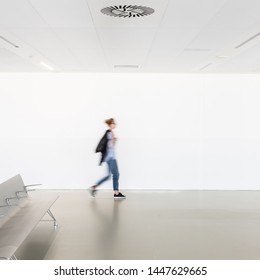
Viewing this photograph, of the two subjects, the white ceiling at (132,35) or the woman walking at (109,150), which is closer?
the white ceiling at (132,35)

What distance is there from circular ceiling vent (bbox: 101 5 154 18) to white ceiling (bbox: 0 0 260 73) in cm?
9

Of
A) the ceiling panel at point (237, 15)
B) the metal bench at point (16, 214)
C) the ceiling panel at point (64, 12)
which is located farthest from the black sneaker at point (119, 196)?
the ceiling panel at point (237, 15)

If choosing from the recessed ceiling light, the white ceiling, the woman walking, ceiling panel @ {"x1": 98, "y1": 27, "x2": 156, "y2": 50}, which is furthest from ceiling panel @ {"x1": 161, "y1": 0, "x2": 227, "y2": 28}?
the woman walking

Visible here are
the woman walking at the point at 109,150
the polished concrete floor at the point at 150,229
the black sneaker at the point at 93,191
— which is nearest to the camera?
the polished concrete floor at the point at 150,229

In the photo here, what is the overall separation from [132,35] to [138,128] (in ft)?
14.5

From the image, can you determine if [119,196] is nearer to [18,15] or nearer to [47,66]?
[47,66]

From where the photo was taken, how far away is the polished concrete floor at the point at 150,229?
4.62 meters

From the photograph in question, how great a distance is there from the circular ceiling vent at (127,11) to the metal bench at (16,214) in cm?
248

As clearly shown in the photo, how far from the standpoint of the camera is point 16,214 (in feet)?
16.1

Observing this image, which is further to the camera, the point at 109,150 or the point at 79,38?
the point at 109,150

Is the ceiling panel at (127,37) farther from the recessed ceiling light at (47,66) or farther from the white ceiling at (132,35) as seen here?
the recessed ceiling light at (47,66)

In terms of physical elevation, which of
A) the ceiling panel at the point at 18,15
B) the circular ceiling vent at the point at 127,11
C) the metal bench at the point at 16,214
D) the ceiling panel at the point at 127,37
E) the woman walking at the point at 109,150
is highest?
the ceiling panel at the point at 18,15

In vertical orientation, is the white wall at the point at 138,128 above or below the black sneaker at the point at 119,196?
above

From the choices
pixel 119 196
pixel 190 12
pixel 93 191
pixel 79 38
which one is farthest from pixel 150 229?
pixel 190 12
